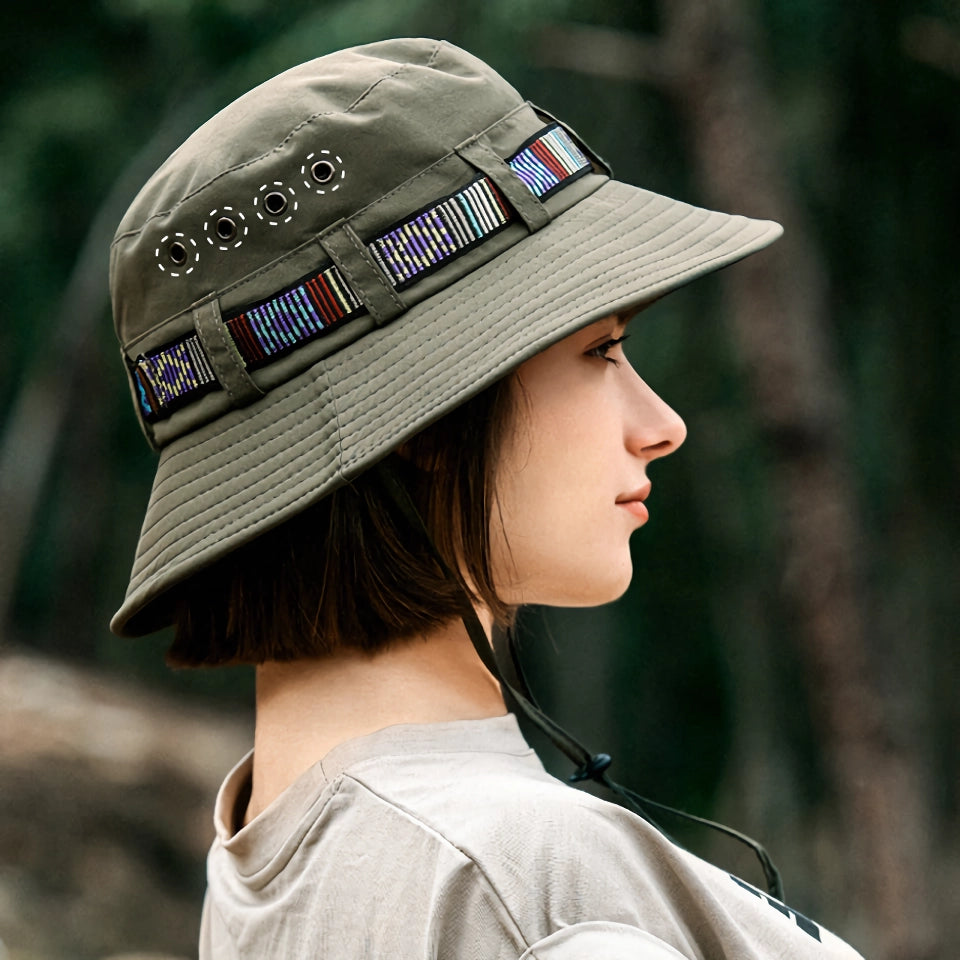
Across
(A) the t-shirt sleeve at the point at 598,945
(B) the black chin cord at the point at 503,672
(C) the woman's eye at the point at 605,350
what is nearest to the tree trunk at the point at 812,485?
(B) the black chin cord at the point at 503,672

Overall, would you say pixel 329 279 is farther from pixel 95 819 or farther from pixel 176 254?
pixel 95 819

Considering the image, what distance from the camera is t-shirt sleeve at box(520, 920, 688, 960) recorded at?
72 cm

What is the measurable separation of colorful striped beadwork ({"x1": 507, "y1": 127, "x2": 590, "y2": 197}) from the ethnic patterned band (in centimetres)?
2

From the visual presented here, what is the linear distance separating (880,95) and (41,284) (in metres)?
2.64

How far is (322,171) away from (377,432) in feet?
0.69

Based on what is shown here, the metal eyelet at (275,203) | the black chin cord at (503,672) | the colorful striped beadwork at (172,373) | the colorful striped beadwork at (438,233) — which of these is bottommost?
the black chin cord at (503,672)

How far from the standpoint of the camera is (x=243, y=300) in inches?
37.4

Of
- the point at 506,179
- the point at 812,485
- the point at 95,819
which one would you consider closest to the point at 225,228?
the point at 506,179

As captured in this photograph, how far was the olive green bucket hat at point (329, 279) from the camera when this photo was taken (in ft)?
3.01

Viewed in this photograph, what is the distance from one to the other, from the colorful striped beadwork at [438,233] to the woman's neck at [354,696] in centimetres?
28

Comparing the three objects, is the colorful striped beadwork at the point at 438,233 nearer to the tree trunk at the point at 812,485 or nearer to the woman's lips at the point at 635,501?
the woman's lips at the point at 635,501

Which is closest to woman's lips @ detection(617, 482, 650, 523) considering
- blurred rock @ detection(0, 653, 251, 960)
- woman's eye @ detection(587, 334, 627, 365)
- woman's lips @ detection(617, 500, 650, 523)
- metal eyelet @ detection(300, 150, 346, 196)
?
woman's lips @ detection(617, 500, 650, 523)

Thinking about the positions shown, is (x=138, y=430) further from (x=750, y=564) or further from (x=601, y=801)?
(x=601, y=801)

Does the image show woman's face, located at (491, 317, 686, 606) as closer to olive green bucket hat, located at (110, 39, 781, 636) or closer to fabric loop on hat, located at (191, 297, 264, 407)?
olive green bucket hat, located at (110, 39, 781, 636)
